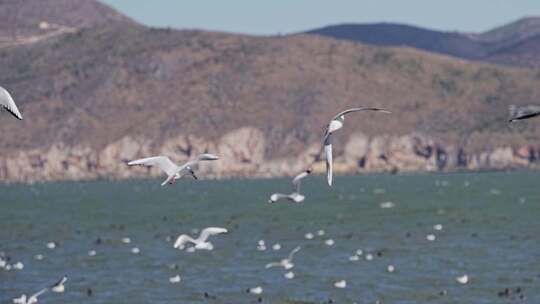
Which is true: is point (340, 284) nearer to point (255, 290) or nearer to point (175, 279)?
point (255, 290)

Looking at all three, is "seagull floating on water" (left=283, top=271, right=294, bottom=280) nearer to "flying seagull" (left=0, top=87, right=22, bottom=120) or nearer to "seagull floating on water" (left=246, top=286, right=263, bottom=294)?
"seagull floating on water" (left=246, top=286, right=263, bottom=294)

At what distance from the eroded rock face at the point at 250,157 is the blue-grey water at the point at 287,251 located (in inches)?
2771

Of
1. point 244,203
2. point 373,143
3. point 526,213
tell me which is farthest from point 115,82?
point 526,213

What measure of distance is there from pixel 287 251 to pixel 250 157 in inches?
4848

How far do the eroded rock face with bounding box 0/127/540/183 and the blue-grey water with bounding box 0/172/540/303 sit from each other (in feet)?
231

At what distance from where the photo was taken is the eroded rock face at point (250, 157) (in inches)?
6599

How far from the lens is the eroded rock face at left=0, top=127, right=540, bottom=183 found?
6599 inches

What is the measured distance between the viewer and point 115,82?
18650cm

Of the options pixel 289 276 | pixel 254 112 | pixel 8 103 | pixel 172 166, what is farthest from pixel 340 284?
pixel 254 112

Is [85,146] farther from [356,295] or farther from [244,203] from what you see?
[356,295]

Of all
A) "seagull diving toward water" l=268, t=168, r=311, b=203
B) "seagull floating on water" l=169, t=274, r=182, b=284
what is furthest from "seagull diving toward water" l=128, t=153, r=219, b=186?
"seagull floating on water" l=169, t=274, r=182, b=284

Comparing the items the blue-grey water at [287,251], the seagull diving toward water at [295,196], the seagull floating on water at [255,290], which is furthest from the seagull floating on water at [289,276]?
the seagull diving toward water at [295,196]

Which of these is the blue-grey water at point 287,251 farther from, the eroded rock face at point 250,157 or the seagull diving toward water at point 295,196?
the eroded rock face at point 250,157

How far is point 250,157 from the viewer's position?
174 metres
